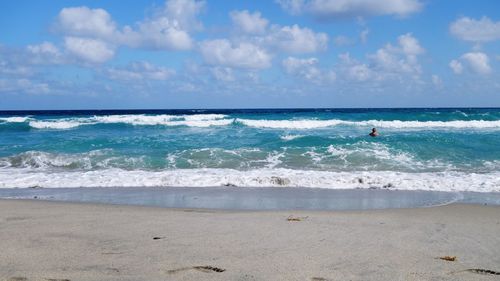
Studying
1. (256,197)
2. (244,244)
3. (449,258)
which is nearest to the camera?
(449,258)

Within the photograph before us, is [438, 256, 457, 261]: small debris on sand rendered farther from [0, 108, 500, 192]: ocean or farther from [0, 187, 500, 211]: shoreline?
[0, 108, 500, 192]: ocean

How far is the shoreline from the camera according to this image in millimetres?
8344

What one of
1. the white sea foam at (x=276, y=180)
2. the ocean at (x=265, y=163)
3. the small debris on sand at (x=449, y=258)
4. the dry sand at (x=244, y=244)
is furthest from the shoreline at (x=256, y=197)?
the small debris on sand at (x=449, y=258)

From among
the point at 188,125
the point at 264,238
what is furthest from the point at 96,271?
the point at 188,125

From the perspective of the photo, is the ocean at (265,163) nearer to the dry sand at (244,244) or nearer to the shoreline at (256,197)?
the shoreline at (256,197)

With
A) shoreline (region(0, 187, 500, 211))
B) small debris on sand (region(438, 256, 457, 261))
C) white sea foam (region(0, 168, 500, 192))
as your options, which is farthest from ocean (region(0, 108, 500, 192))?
small debris on sand (region(438, 256, 457, 261))

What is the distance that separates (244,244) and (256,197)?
14.6ft

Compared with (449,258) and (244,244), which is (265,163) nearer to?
(244,244)

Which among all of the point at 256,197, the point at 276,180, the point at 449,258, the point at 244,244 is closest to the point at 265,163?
the point at 276,180

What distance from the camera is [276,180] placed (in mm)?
11289

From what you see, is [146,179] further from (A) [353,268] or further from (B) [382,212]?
(A) [353,268]

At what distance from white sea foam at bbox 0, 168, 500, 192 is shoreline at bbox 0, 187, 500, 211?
21.6 inches

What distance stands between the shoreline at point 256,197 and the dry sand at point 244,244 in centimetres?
102

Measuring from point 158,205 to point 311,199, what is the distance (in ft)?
9.83
